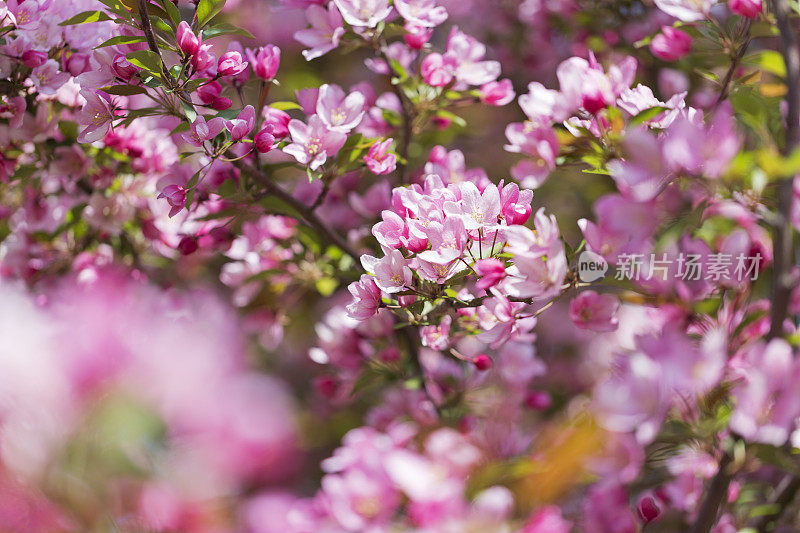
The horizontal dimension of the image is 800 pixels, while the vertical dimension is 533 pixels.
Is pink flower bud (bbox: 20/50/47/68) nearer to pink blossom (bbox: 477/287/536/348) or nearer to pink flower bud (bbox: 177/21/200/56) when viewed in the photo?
pink flower bud (bbox: 177/21/200/56)

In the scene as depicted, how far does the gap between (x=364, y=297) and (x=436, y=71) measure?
423mm

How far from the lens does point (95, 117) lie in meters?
0.92

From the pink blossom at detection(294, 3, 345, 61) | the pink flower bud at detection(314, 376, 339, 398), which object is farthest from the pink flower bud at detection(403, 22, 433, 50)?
→ the pink flower bud at detection(314, 376, 339, 398)

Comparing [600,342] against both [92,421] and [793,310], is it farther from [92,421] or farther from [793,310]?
[92,421]

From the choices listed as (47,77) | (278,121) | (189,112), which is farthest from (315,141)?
(47,77)

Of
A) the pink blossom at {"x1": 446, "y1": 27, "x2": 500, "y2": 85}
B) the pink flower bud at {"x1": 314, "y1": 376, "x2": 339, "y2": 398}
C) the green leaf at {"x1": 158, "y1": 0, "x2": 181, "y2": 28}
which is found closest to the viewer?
the green leaf at {"x1": 158, "y1": 0, "x2": 181, "y2": 28}

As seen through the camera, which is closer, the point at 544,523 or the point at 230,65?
the point at 544,523

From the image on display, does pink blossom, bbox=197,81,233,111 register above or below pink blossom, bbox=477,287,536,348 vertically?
above

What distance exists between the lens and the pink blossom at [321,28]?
1.05 m

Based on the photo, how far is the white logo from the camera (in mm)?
824

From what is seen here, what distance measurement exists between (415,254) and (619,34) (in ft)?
3.62

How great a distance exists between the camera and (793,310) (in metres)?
0.93

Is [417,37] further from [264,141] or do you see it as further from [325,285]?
[325,285]

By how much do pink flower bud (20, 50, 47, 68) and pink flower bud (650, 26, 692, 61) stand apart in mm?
968
